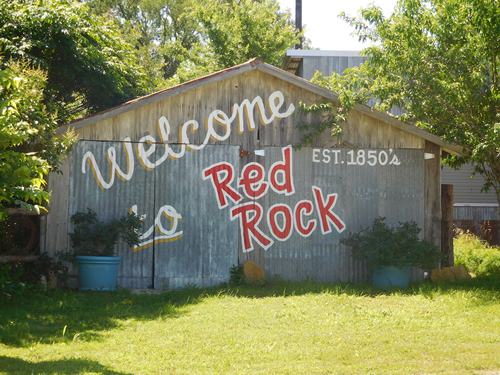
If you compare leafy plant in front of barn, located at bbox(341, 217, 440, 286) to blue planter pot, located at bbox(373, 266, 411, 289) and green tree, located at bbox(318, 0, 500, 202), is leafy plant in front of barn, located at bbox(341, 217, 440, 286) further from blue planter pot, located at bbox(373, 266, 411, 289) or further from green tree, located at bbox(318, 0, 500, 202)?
green tree, located at bbox(318, 0, 500, 202)

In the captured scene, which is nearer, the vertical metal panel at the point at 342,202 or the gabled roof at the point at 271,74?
the gabled roof at the point at 271,74

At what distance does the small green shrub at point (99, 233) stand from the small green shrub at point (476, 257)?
7431 millimetres

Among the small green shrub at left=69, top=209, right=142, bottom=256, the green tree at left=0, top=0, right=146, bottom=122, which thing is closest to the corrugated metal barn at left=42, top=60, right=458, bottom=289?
the small green shrub at left=69, top=209, right=142, bottom=256

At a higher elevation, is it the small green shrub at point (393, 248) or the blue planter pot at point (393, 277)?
the small green shrub at point (393, 248)

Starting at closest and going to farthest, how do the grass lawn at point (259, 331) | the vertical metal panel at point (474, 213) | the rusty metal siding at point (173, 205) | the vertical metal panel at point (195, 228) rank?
the grass lawn at point (259, 331) → the rusty metal siding at point (173, 205) → the vertical metal panel at point (195, 228) → the vertical metal panel at point (474, 213)

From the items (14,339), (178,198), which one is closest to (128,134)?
(178,198)

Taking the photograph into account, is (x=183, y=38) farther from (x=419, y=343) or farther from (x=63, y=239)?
(x=419, y=343)

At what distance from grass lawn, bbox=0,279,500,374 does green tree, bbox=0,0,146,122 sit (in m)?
5.56

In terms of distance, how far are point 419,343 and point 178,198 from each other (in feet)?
21.3

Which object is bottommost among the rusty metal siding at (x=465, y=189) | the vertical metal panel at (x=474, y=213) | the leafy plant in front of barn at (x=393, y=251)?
the leafy plant in front of barn at (x=393, y=251)

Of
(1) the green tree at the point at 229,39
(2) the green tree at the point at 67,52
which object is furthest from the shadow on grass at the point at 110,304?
(1) the green tree at the point at 229,39

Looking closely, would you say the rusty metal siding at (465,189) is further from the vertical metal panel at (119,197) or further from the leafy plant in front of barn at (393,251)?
the vertical metal panel at (119,197)

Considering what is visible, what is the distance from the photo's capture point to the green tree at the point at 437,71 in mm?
14102

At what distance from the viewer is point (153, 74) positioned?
113 ft
